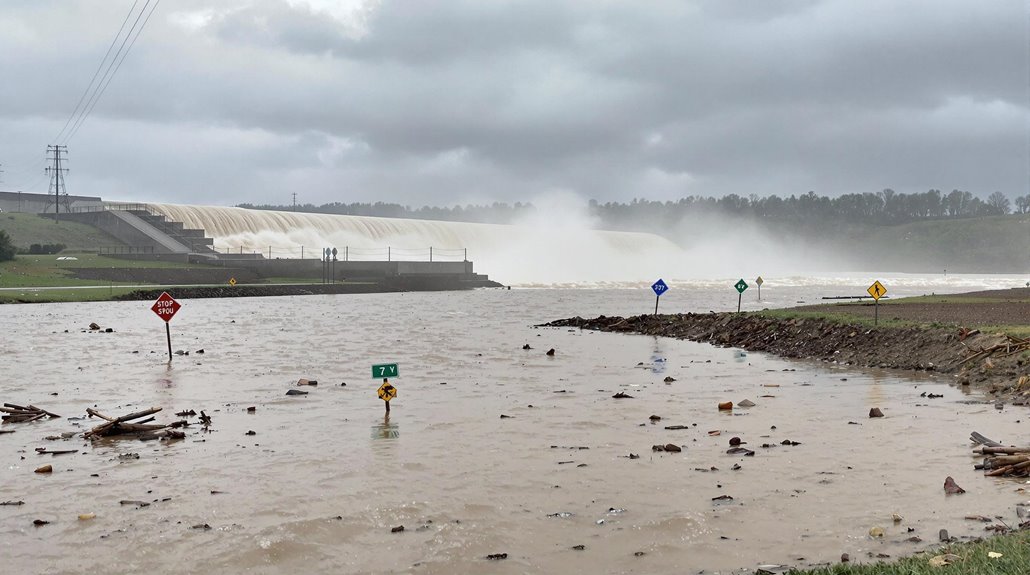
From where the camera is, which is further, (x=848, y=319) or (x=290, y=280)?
(x=290, y=280)

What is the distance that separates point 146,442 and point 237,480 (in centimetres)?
350

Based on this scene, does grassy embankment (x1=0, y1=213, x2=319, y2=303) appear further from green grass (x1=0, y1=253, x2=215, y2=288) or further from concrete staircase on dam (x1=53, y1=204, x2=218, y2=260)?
concrete staircase on dam (x1=53, y1=204, x2=218, y2=260)

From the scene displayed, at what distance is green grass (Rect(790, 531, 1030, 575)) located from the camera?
7012 mm

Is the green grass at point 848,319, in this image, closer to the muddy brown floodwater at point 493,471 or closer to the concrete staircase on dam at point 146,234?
the muddy brown floodwater at point 493,471

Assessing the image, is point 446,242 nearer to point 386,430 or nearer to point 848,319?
point 848,319

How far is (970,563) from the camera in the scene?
731 cm

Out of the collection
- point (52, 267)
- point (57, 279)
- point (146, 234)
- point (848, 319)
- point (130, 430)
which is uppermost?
point (146, 234)

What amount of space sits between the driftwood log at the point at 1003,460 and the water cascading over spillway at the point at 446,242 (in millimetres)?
94656

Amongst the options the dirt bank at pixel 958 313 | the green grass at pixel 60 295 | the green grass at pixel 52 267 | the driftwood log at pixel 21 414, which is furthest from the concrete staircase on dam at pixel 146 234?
the driftwood log at pixel 21 414

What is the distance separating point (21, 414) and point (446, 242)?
111747 millimetres

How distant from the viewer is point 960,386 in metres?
20.6

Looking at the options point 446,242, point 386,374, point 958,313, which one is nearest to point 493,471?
point 386,374

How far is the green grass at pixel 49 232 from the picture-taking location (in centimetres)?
9525

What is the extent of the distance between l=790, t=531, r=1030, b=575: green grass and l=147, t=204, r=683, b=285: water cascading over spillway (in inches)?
3849
